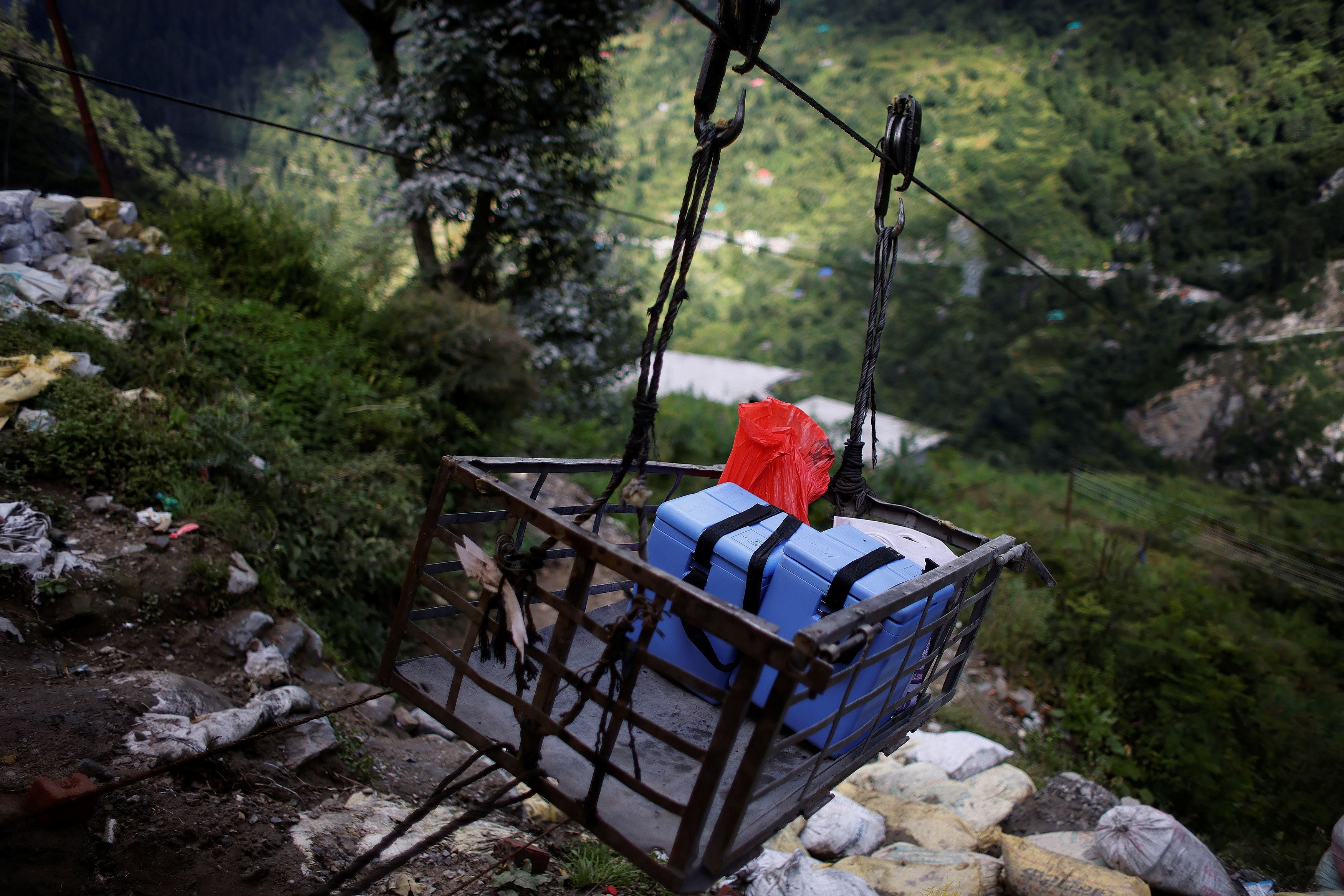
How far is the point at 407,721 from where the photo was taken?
441 cm

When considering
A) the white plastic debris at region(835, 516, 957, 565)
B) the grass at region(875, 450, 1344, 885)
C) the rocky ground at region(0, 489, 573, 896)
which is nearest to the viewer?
the rocky ground at region(0, 489, 573, 896)

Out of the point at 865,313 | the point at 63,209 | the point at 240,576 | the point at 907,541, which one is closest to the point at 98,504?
the point at 240,576

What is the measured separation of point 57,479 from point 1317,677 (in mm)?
10543

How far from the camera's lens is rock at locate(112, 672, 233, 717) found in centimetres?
287

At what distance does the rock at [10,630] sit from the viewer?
2918mm

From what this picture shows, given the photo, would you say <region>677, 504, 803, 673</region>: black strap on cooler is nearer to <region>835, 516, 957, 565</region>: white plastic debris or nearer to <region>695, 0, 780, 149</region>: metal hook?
<region>835, 516, 957, 565</region>: white plastic debris

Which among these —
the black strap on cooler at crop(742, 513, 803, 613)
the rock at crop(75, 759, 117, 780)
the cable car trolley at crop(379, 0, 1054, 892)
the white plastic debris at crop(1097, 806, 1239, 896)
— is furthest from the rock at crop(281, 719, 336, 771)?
the white plastic debris at crop(1097, 806, 1239, 896)

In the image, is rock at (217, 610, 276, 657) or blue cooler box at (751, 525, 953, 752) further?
rock at (217, 610, 276, 657)

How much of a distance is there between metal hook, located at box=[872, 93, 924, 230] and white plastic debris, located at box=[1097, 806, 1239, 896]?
3.42 metres

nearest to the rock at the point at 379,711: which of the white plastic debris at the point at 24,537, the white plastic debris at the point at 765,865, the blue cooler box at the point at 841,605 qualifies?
the white plastic debris at the point at 24,537

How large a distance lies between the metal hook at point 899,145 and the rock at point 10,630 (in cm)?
413

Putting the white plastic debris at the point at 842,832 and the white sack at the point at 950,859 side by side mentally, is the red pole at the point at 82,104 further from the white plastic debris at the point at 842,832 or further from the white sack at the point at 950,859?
the white sack at the point at 950,859

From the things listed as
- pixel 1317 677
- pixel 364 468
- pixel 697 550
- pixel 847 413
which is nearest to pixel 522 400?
pixel 364 468

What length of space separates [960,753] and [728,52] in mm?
5276
